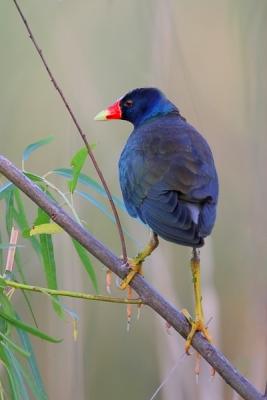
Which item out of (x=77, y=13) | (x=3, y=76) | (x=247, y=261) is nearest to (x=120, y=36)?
(x=77, y=13)

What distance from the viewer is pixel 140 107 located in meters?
2.34

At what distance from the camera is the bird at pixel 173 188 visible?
1.60m

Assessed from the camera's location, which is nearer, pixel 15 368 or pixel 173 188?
pixel 15 368

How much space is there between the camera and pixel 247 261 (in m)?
3.07

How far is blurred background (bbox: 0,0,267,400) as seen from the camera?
8.60 ft

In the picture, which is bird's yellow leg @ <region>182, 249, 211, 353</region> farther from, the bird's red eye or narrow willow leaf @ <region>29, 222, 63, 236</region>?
the bird's red eye

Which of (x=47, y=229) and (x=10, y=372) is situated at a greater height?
(x=47, y=229)

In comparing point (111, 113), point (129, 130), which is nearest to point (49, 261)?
point (111, 113)

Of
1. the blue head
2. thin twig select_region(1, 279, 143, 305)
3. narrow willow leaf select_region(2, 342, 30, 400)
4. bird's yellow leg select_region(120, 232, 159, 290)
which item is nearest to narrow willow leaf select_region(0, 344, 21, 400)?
narrow willow leaf select_region(2, 342, 30, 400)

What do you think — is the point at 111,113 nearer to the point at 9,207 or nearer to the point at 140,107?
the point at 140,107

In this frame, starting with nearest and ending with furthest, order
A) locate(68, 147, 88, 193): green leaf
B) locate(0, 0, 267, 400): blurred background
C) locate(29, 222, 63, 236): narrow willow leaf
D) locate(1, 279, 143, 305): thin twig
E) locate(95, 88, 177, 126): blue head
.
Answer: locate(1, 279, 143, 305): thin twig, locate(29, 222, 63, 236): narrow willow leaf, locate(68, 147, 88, 193): green leaf, locate(95, 88, 177, 126): blue head, locate(0, 0, 267, 400): blurred background

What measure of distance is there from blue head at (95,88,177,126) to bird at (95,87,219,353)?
0.20 m

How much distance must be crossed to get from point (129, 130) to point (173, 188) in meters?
1.42

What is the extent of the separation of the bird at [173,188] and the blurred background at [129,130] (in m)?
0.65
